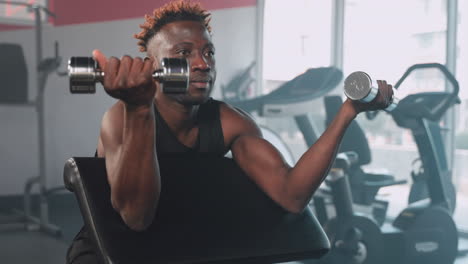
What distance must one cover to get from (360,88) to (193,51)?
0.37m

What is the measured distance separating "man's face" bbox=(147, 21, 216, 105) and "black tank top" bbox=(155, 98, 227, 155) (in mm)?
83

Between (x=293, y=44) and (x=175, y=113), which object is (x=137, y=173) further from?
(x=293, y=44)

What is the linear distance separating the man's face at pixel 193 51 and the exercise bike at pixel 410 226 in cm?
164

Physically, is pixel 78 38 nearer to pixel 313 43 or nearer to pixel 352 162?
pixel 313 43

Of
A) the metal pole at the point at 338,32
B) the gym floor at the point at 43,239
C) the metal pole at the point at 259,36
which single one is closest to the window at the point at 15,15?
the gym floor at the point at 43,239

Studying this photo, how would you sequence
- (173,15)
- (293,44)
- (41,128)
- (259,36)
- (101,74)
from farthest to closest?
(259,36), (293,44), (41,128), (173,15), (101,74)

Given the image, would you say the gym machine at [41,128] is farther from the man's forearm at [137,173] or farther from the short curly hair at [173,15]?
the man's forearm at [137,173]

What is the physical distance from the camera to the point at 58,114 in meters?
4.17

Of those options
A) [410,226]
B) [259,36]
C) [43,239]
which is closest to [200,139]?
[410,226]

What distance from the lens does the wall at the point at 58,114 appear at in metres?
4.07

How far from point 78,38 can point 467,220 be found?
3213 mm

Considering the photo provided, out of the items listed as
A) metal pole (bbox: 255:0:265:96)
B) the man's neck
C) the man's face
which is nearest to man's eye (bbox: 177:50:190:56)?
the man's face

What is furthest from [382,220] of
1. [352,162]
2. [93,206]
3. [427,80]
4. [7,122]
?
[7,122]

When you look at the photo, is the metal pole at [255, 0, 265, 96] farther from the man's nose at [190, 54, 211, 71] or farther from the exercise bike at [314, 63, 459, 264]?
the man's nose at [190, 54, 211, 71]
